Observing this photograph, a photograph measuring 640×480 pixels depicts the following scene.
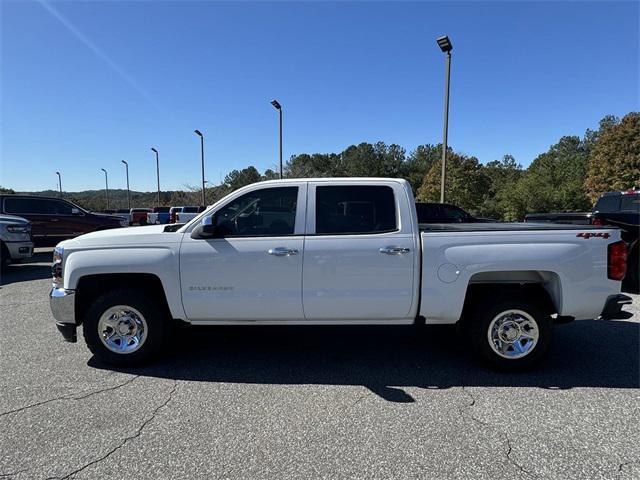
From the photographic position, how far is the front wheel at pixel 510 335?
13.1 ft

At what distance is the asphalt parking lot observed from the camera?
8.77ft

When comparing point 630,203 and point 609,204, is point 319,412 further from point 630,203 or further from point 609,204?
point 609,204

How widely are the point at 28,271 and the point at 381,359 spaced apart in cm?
1031

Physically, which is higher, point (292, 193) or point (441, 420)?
point (292, 193)

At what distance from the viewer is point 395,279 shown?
3938 mm

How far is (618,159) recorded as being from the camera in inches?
1329

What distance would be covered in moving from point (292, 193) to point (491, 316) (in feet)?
7.64

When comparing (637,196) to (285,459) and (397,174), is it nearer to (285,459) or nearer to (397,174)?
(285,459)

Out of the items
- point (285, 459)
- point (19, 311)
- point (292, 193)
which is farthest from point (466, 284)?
point (19, 311)

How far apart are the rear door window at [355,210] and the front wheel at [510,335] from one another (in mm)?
1282

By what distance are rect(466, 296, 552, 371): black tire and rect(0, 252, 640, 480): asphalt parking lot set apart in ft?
0.47

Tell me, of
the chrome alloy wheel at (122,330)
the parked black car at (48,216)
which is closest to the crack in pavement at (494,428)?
the chrome alloy wheel at (122,330)

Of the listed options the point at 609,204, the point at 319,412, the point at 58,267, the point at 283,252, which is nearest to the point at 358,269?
the point at 283,252

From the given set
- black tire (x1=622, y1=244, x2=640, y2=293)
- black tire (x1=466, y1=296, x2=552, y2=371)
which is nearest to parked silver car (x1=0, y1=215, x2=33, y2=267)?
black tire (x1=466, y1=296, x2=552, y2=371)
